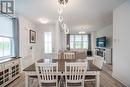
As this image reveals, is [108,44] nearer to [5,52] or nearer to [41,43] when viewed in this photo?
[41,43]

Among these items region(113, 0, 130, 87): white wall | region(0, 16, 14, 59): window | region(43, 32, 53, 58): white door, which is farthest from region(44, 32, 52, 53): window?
Result: region(113, 0, 130, 87): white wall

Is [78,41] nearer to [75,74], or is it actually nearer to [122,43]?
[122,43]

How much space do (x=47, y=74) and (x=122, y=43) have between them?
113 inches

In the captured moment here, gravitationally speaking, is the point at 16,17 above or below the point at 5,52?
above

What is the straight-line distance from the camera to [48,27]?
8.07 metres

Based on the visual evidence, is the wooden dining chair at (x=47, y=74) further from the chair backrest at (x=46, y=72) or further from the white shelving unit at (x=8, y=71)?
the white shelving unit at (x=8, y=71)

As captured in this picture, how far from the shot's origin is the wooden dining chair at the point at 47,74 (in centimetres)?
248

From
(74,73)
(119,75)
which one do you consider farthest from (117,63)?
(74,73)

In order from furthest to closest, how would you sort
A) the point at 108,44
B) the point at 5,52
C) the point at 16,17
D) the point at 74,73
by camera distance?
the point at 108,44
the point at 16,17
the point at 5,52
the point at 74,73

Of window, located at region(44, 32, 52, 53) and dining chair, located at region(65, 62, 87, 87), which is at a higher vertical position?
window, located at region(44, 32, 52, 53)

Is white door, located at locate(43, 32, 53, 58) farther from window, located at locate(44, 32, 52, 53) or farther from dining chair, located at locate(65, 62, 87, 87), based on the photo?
dining chair, located at locate(65, 62, 87, 87)

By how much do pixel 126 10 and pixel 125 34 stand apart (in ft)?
2.54

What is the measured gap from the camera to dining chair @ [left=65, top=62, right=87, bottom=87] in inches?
98.1

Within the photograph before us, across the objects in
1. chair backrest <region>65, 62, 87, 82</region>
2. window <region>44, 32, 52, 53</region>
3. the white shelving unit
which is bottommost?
the white shelving unit
